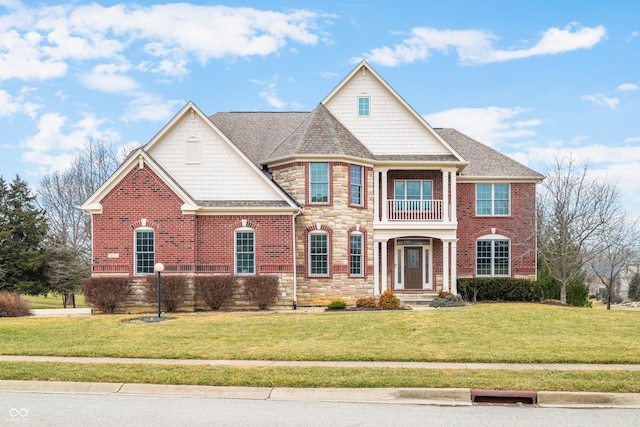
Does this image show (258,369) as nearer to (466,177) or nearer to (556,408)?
(556,408)

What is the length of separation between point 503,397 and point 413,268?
21.0 meters

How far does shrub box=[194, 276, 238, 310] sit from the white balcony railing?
8.40 metres

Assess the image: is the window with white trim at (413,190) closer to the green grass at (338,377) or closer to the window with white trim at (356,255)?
the window with white trim at (356,255)

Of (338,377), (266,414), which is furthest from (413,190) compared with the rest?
(266,414)

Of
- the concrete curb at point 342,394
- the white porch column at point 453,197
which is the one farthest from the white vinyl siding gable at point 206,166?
the concrete curb at point 342,394

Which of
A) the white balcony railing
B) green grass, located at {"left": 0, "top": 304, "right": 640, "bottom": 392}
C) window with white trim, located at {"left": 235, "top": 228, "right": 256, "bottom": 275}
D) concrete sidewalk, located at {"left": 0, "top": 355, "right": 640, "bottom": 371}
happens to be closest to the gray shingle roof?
the white balcony railing

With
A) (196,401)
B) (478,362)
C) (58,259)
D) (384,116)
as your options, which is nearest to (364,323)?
(478,362)

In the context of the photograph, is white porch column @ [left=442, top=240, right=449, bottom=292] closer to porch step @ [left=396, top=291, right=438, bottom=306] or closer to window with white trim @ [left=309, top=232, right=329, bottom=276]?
porch step @ [left=396, top=291, right=438, bottom=306]

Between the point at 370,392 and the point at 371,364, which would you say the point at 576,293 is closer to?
the point at 371,364

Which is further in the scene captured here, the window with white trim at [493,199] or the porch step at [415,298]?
the window with white trim at [493,199]

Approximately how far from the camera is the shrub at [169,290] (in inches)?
962

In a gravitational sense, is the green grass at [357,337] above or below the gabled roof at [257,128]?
below

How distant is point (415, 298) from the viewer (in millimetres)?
28578

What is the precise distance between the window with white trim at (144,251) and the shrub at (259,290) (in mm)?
3762
